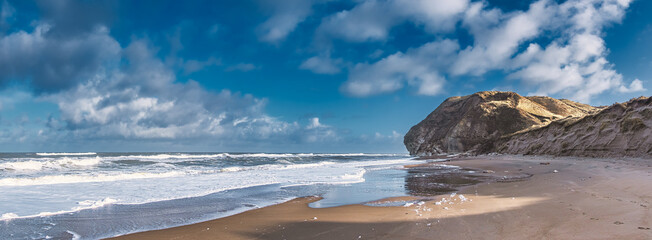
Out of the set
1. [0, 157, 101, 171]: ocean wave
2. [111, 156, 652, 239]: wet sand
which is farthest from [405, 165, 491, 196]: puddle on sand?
[0, 157, 101, 171]: ocean wave

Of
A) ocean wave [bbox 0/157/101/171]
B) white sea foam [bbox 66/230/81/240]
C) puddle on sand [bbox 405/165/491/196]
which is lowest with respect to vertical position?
white sea foam [bbox 66/230/81/240]

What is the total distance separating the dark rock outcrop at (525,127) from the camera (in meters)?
17.0

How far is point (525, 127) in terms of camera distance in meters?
40.6

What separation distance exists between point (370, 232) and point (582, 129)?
75.3ft

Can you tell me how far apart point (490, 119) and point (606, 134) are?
2818 centimetres

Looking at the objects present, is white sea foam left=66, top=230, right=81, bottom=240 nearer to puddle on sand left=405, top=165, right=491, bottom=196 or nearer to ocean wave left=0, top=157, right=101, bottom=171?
puddle on sand left=405, top=165, right=491, bottom=196

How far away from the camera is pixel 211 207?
8.25 meters

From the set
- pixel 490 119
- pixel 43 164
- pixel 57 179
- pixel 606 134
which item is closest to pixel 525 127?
pixel 490 119

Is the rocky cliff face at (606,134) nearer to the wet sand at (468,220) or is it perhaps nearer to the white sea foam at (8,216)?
the wet sand at (468,220)

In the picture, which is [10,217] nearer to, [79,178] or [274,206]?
[274,206]

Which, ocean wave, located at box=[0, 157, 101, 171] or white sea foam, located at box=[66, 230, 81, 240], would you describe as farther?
ocean wave, located at box=[0, 157, 101, 171]

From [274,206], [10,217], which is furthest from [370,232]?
[10,217]

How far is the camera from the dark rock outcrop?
1700 centimetres

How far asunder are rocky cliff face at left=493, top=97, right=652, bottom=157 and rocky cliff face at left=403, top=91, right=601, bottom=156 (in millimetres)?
8528
